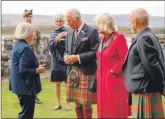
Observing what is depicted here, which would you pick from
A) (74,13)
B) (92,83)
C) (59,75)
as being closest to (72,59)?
(92,83)

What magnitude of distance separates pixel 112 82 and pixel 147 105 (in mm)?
835

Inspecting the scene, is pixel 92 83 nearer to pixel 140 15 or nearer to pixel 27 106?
pixel 27 106

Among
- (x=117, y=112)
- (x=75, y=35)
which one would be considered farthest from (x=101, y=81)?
(x=75, y=35)

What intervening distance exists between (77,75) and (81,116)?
62 centimetres

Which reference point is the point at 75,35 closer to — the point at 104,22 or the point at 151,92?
the point at 104,22

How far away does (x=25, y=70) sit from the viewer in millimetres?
5691

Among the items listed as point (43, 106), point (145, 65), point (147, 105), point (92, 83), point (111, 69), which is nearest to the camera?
point (145, 65)

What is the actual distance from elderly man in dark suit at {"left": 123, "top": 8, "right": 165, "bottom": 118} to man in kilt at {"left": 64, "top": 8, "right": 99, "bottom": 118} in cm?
113

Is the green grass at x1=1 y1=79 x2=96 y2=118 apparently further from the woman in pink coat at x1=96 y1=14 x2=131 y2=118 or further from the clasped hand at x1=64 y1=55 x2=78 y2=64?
the woman in pink coat at x1=96 y1=14 x2=131 y2=118

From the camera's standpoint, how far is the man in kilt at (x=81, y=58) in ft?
19.9

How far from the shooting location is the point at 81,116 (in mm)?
6352

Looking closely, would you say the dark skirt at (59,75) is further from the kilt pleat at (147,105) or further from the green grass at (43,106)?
the kilt pleat at (147,105)

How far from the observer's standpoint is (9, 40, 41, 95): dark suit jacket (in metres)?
5.70

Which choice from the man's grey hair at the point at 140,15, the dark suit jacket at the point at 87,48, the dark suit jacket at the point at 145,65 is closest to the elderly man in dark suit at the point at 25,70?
the dark suit jacket at the point at 87,48
